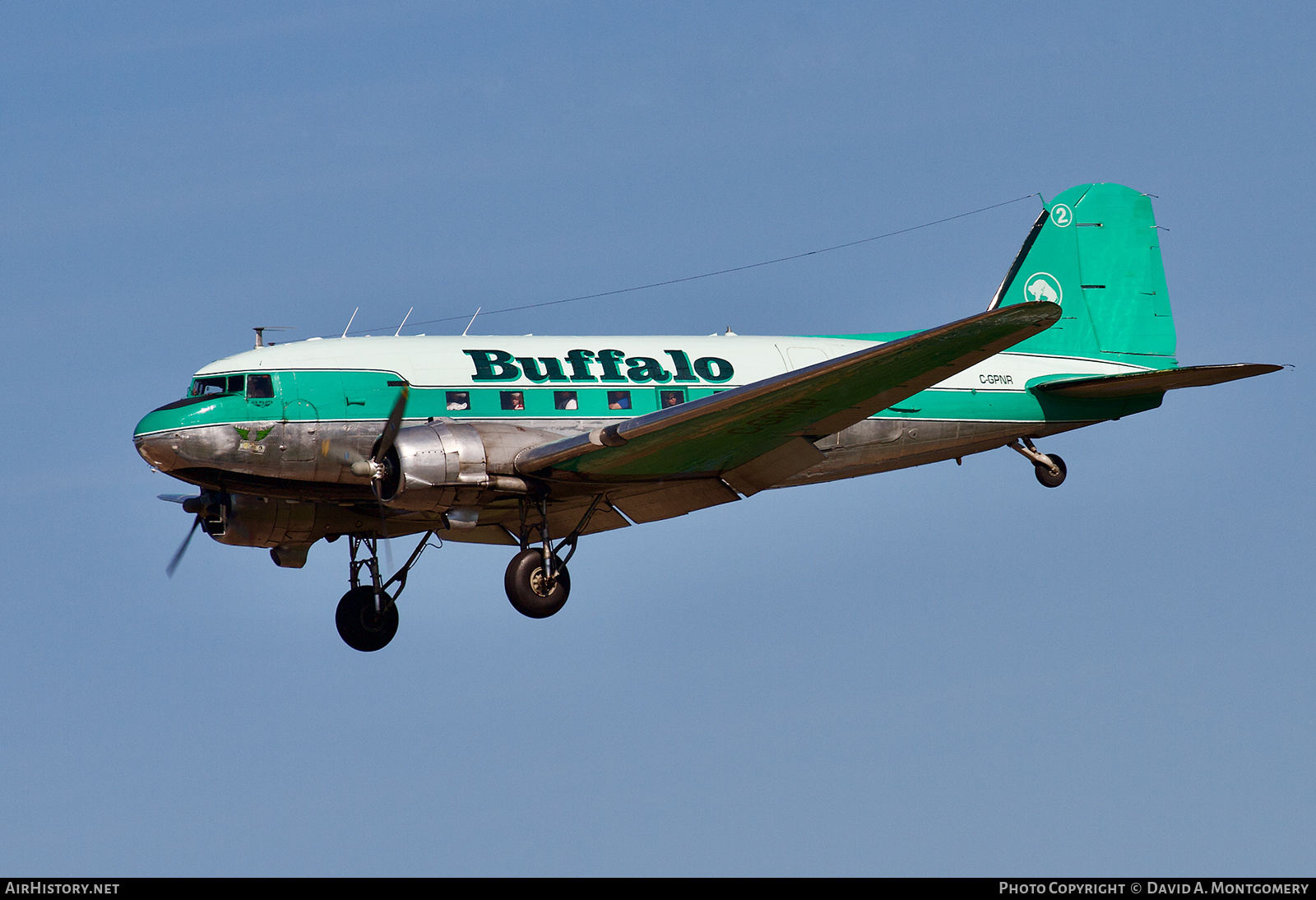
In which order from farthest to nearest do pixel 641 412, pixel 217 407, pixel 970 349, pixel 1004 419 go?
pixel 1004 419 → pixel 641 412 → pixel 217 407 → pixel 970 349

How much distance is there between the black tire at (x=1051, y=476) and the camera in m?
25.9

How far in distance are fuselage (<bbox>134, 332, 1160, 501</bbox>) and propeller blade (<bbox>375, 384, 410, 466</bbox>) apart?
0.36 meters

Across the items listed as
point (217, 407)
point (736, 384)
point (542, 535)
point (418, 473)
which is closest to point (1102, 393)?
point (736, 384)

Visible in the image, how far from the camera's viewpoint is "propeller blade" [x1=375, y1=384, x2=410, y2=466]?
21.3m

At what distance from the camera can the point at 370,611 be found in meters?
24.6

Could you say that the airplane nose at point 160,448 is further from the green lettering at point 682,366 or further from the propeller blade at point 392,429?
the green lettering at point 682,366

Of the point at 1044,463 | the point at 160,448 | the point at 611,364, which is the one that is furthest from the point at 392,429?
the point at 1044,463

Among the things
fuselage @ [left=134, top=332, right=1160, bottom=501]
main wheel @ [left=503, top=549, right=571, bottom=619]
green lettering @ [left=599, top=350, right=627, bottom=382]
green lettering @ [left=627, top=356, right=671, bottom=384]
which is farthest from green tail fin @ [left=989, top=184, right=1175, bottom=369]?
main wheel @ [left=503, top=549, right=571, bottom=619]

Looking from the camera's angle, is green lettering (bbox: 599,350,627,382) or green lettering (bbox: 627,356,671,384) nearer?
green lettering (bbox: 599,350,627,382)

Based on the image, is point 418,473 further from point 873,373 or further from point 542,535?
point 873,373

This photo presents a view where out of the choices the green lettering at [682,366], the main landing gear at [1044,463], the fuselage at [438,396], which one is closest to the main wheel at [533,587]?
the fuselage at [438,396]

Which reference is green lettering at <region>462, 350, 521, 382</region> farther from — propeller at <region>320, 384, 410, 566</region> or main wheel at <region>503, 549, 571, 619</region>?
main wheel at <region>503, 549, 571, 619</region>

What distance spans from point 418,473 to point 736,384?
4.97 metres
